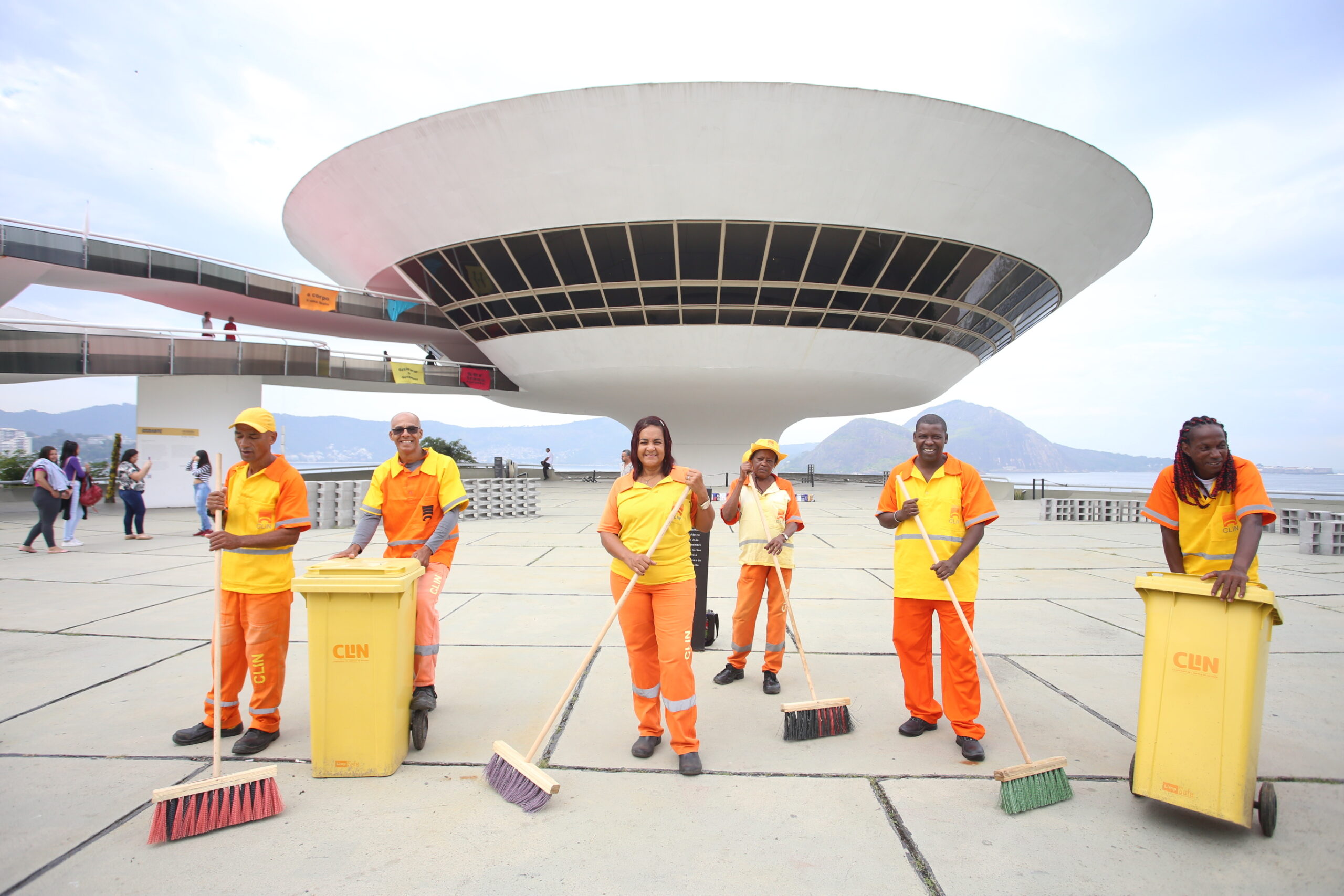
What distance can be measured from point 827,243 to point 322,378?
19.5m

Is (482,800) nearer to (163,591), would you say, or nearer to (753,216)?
(163,591)

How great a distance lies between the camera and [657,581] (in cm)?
358

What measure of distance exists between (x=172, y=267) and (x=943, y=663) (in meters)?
26.9

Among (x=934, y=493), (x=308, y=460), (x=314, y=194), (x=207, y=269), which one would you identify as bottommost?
(x=308, y=460)

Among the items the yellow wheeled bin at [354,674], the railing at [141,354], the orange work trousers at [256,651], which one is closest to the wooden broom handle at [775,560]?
the yellow wheeled bin at [354,674]

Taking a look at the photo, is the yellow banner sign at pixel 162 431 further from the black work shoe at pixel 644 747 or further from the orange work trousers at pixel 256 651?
the black work shoe at pixel 644 747

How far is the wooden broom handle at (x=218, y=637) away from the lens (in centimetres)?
305

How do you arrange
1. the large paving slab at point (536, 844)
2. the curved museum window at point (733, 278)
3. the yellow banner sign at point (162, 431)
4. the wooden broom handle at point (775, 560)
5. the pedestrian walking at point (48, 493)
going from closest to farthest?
1. the large paving slab at point (536, 844)
2. the wooden broom handle at point (775, 560)
3. the pedestrian walking at point (48, 493)
4. the yellow banner sign at point (162, 431)
5. the curved museum window at point (733, 278)

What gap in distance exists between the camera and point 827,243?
20188mm

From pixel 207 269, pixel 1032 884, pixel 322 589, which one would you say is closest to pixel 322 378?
pixel 207 269

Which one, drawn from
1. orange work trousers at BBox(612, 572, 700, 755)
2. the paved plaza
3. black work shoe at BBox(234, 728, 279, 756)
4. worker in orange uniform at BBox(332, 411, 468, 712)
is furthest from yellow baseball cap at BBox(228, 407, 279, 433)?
orange work trousers at BBox(612, 572, 700, 755)

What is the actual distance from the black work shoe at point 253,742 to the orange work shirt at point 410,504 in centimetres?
113

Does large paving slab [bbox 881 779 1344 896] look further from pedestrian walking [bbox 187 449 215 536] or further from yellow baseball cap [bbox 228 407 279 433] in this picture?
pedestrian walking [bbox 187 449 215 536]

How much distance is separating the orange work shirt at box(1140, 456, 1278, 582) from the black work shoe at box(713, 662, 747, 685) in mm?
2741
